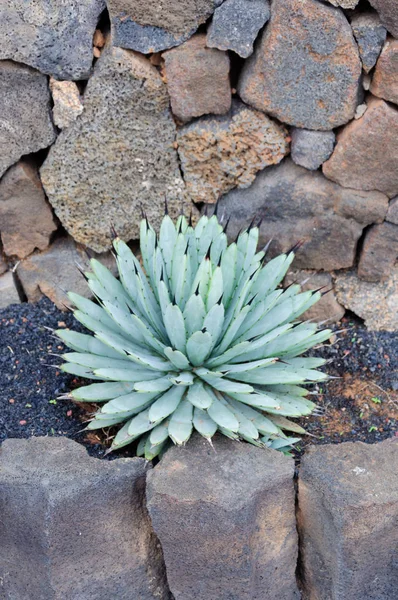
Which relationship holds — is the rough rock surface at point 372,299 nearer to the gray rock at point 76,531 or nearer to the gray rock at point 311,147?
the gray rock at point 311,147

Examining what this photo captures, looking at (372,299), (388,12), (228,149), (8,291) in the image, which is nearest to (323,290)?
(372,299)

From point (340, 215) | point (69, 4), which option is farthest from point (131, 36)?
point (340, 215)

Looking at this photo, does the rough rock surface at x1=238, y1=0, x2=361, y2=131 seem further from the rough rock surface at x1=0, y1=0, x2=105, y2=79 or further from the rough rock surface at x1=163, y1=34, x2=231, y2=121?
the rough rock surface at x1=0, y1=0, x2=105, y2=79

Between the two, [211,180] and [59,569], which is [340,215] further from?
[59,569]

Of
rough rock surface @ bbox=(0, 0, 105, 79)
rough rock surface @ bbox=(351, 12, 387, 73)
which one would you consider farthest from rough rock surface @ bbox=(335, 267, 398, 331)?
rough rock surface @ bbox=(0, 0, 105, 79)

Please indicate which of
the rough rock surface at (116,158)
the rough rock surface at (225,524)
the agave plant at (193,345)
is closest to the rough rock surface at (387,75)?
the agave plant at (193,345)

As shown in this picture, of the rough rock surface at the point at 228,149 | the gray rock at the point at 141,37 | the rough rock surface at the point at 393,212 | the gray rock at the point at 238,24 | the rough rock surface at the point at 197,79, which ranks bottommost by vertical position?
the rough rock surface at the point at 393,212

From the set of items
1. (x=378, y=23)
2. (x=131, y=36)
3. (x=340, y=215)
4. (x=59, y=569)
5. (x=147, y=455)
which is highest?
(x=378, y=23)
